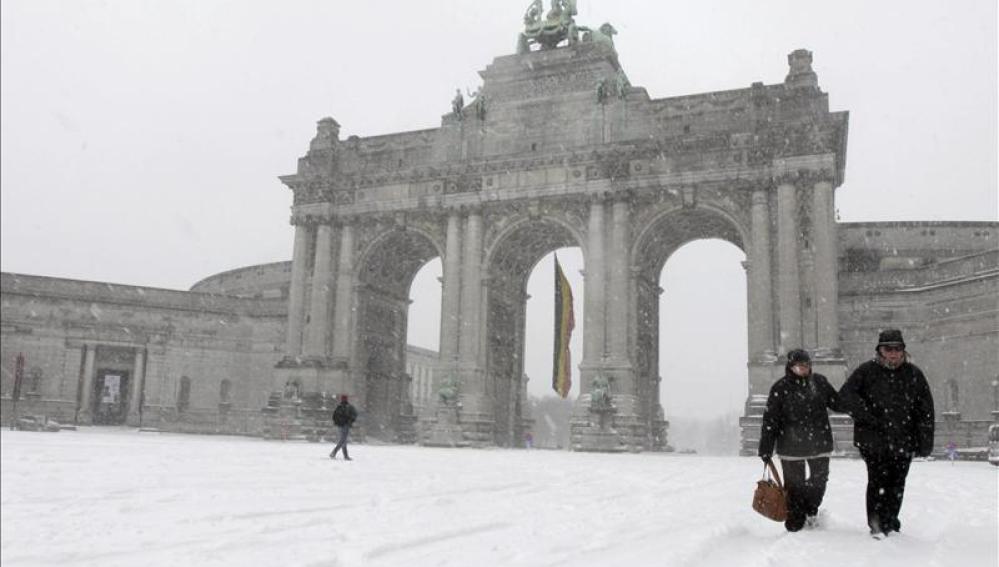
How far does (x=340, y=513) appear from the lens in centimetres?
880

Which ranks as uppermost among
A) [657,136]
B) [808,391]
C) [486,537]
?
[657,136]

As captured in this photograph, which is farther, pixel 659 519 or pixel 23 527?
pixel 659 519

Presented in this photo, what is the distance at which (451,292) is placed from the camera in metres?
37.7

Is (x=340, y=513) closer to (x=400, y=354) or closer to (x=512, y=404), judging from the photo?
(x=512, y=404)

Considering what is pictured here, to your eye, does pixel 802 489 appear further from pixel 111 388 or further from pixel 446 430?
pixel 111 388

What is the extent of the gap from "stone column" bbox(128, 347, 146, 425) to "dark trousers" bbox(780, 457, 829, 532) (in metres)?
43.2

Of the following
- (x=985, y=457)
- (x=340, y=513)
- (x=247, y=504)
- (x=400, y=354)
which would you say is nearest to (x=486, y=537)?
(x=340, y=513)

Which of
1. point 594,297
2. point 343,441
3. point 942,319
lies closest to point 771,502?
point 343,441

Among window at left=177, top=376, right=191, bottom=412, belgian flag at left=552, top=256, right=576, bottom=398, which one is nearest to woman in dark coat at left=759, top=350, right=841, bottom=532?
belgian flag at left=552, top=256, right=576, bottom=398

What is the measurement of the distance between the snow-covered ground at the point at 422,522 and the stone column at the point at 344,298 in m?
25.8

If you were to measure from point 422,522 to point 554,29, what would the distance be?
3442 cm

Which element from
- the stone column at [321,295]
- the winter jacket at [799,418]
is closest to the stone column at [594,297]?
the stone column at [321,295]

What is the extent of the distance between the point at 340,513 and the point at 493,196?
29155 mm

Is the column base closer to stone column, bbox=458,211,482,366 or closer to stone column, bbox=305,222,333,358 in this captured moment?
stone column, bbox=458,211,482,366
